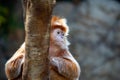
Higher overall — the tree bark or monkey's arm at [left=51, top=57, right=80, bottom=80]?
the tree bark

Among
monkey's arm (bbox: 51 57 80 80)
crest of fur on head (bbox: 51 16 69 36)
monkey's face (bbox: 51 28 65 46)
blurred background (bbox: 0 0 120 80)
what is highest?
crest of fur on head (bbox: 51 16 69 36)

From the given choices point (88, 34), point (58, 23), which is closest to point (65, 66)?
point (58, 23)

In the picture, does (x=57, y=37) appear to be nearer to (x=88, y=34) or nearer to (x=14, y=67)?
(x=14, y=67)

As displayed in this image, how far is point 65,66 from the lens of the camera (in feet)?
13.9

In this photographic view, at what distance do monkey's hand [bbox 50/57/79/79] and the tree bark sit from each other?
33 cm

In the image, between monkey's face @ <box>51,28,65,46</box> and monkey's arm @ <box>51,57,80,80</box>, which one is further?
monkey's face @ <box>51,28,65,46</box>

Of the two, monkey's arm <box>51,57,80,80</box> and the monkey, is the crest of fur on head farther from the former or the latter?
monkey's arm <box>51,57,80,80</box>

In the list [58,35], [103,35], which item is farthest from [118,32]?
[58,35]

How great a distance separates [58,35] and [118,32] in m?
7.69

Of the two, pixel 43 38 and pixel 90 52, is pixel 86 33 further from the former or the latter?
pixel 43 38

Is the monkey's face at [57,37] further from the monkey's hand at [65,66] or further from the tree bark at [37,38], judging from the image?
the tree bark at [37,38]

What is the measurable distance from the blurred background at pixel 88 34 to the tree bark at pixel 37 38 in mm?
7637

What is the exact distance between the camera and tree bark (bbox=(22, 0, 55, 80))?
3502mm

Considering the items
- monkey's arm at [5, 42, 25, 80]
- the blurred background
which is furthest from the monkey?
the blurred background
